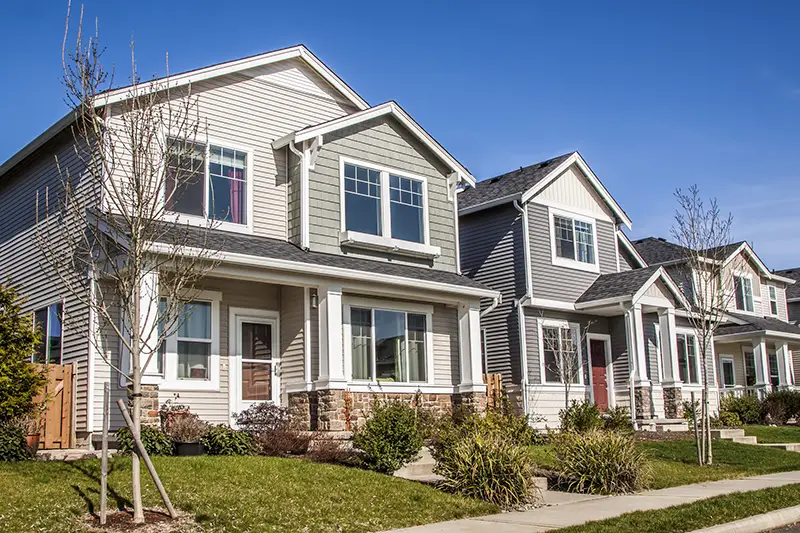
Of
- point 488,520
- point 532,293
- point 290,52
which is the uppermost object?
point 290,52

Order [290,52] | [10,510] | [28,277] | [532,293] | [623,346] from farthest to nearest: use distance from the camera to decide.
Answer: [623,346], [532,293], [290,52], [28,277], [10,510]

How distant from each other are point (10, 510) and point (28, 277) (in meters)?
10.2

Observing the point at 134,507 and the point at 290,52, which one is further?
the point at 290,52

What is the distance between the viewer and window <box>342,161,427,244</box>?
1894cm

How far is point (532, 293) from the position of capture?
23250mm

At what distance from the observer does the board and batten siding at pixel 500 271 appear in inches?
919

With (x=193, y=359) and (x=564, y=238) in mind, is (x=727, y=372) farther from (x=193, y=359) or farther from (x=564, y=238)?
(x=193, y=359)

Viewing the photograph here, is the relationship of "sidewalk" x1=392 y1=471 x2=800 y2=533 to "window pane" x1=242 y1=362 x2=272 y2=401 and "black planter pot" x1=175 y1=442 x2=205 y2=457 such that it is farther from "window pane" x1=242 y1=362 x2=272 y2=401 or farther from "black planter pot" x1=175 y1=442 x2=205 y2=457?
"window pane" x1=242 y1=362 x2=272 y2=401

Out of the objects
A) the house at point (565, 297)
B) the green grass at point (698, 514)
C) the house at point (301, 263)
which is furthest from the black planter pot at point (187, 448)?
the house at point (565, 297)

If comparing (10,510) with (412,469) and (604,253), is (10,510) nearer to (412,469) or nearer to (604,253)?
(412,469)

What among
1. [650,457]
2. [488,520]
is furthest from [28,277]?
[650,457]

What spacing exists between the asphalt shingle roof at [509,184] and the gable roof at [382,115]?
131 inches

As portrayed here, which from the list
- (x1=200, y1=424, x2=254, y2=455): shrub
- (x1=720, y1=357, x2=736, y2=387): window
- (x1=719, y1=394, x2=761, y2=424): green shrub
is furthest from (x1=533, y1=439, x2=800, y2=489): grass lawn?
(x1=720, y1=357, x2=736, y2=387): window

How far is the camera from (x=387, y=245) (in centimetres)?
1894
